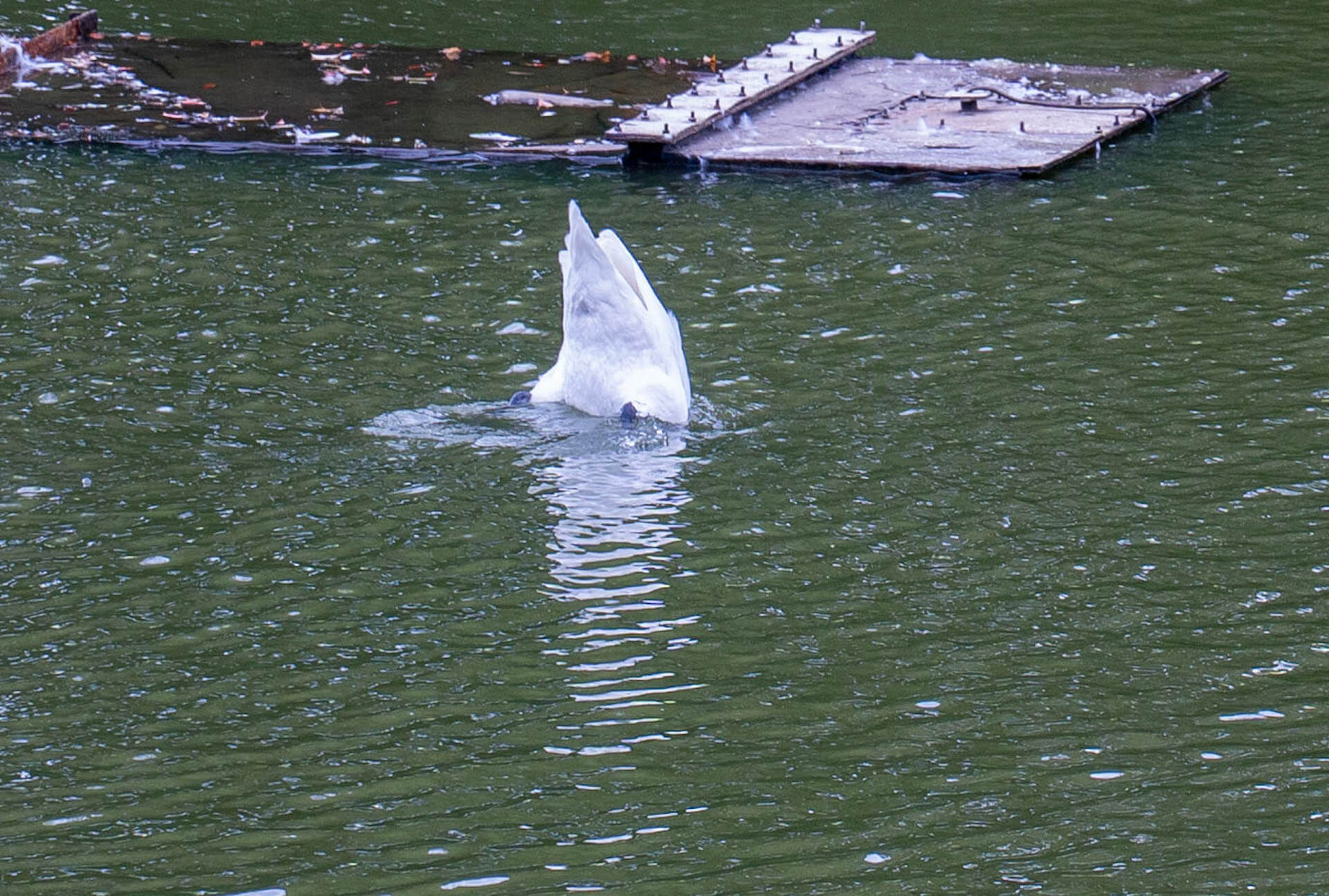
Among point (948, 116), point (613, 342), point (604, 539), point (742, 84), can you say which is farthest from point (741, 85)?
point (604, 539)

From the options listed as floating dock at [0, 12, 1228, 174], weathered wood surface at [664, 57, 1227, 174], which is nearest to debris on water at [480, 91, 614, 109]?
floating dock at [0, 12, 1228, 174]

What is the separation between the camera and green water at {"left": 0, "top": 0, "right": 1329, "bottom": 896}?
20.4 feet

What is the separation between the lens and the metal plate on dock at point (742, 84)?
15477 millimetres

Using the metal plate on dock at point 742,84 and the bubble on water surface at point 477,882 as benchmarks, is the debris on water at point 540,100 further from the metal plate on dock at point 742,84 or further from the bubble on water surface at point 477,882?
the bubble on water surface at point 477,882

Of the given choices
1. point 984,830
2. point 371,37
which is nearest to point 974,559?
point 984,830

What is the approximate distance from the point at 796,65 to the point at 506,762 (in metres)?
12.7

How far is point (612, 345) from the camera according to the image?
1000 cm

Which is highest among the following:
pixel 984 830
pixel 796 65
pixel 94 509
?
pixel 796 65

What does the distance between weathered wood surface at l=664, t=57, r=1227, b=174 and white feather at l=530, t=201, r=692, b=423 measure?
5474 mm

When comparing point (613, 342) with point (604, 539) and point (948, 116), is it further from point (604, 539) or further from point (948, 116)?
point (948, 116)

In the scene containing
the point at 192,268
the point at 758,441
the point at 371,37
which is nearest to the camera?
the point at 758,441

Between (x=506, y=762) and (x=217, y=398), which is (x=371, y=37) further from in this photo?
(x=506, y=762)

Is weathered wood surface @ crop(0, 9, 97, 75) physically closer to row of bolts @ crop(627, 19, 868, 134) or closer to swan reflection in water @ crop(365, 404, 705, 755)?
row of bolts @ crop(627, 19, 868, 134)

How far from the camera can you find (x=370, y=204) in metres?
14.2
